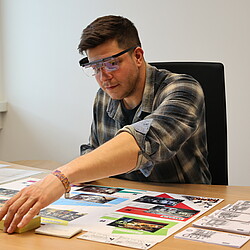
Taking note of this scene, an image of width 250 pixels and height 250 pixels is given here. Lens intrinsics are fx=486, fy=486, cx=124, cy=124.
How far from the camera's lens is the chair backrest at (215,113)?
1.89 meters

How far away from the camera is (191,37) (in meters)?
3.12

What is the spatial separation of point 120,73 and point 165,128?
14.5 inches

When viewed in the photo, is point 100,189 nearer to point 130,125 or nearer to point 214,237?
point 130,125

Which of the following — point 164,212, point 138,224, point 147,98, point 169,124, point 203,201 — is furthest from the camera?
point 147,98

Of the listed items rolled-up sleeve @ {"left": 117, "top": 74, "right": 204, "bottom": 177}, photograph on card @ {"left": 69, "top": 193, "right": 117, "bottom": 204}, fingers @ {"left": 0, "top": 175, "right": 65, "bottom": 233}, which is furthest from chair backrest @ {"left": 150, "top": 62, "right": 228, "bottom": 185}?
fingers @ {"left": 0, "top": 175, "right": 65, "bottom": 233}

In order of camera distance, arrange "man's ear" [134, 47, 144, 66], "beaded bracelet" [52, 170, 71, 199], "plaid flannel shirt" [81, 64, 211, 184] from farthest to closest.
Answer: "man's ear" [134, 47, 144, 66] → "plaid flannel shirt" [81, 64, 211, 184] → "beaded bracelet" [52, 170, 71, 199]

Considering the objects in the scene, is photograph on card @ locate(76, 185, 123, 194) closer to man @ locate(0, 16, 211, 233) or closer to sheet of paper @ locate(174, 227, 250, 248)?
man @ locate(0, 16, 211, 233)

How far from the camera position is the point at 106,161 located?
1380 millimetres

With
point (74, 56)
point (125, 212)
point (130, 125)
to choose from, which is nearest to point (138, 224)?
point (125, 212)

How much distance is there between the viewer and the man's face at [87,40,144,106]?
5.74 ft

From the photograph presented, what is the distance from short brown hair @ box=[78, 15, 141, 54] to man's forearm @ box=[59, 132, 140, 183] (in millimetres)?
446

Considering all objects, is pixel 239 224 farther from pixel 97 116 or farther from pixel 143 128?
pixel 97 116

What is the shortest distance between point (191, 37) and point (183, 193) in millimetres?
1775

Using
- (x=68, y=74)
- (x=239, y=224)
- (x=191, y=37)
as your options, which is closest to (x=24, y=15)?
(x=68, y=74)
